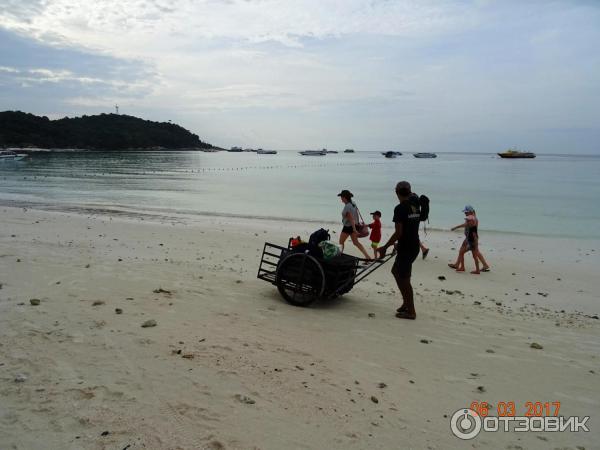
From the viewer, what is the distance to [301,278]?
646 cm

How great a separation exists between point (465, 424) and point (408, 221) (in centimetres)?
312

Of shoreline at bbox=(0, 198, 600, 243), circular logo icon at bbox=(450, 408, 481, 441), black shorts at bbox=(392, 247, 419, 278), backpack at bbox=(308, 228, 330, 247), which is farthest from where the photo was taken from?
shoreline at bbox=(0, 198, 600, 243)

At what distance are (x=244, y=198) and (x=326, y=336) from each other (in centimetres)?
2552

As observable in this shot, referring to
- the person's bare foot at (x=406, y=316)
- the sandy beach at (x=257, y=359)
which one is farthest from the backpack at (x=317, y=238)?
the person's bare foot at (x=406, y=316)

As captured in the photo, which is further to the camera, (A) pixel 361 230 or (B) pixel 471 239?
(B) pixel 471 239

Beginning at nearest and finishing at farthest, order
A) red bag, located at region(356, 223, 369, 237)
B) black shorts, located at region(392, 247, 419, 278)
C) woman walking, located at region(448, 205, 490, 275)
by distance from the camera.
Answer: black shorts, located at region(392, 247, 419, 278)
red bag, located at region(356, 223, 369, 237)
woman walking, located at region(448, 205, 490, 275)

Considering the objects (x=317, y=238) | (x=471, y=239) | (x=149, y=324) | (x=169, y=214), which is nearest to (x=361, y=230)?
(x=471, y=239)

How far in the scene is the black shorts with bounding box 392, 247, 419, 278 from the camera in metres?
6.29

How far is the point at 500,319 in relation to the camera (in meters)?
6.76

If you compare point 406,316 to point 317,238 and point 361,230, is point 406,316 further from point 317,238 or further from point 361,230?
point 361,230

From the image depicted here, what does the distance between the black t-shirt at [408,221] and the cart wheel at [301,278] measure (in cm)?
131

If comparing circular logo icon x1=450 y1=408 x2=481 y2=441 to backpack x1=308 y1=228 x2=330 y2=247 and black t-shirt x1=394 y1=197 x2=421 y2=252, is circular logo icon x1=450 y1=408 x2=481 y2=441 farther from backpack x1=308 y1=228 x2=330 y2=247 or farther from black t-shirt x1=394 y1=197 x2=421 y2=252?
backpack x1=308 y1=228 x2=330 y2=247

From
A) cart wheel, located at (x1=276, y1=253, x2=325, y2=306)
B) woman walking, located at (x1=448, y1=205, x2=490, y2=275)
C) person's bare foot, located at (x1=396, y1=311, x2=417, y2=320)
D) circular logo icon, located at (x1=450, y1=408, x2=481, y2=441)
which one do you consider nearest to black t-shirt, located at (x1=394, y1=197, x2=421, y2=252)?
person's bare foot, located at (x1=396, y1=311, x2=417, y2=320)

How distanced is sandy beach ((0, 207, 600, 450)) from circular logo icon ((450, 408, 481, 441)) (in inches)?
2.7
